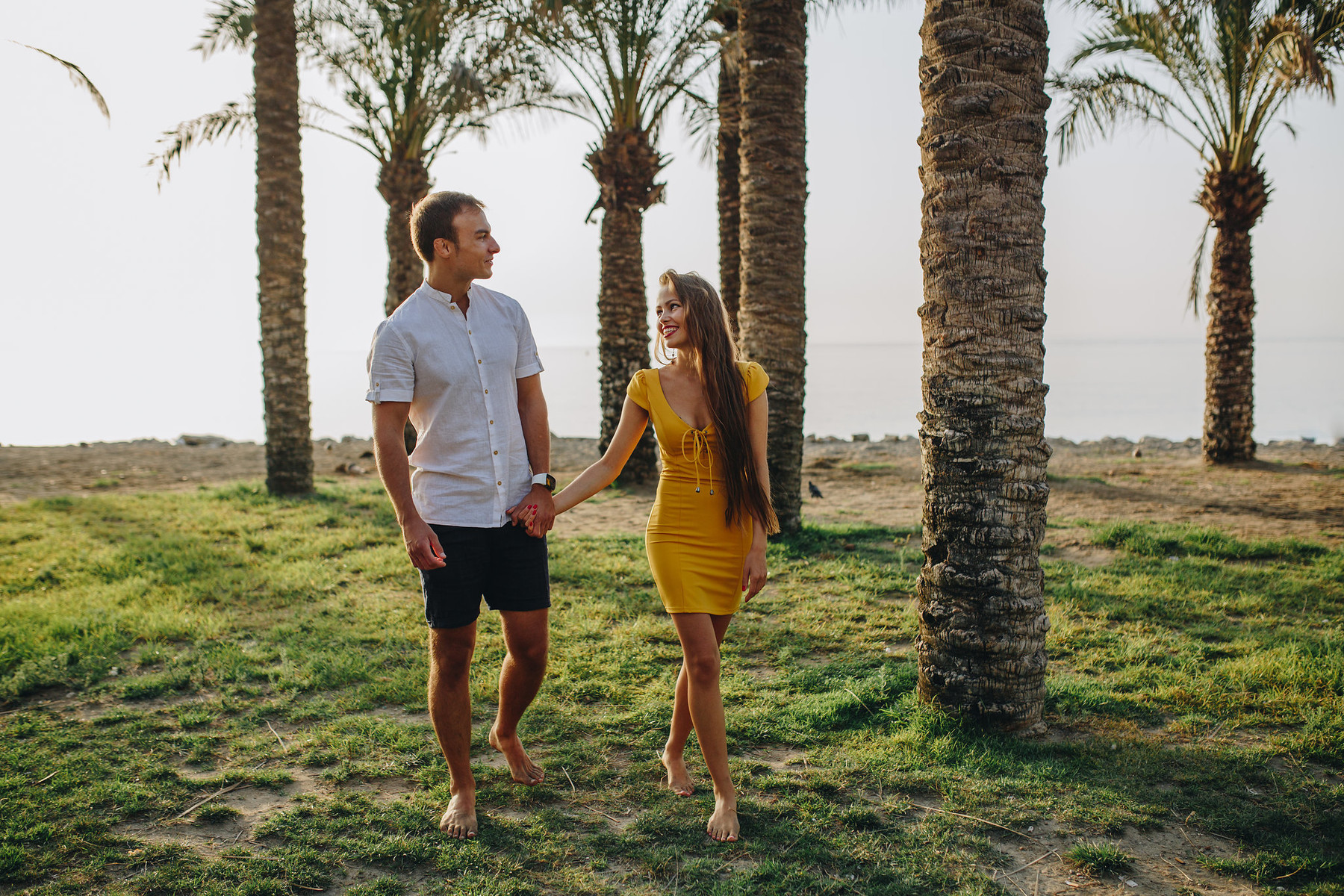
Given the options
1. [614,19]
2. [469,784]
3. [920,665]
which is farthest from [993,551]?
[614,19]

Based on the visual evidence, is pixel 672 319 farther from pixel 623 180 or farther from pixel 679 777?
pixel 623 180

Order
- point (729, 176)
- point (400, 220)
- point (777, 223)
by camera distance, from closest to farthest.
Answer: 1. point (777, 223)
2. point (729, 176)
3. point (400, 220)

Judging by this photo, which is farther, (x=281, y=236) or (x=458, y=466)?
(x=281, y=236)

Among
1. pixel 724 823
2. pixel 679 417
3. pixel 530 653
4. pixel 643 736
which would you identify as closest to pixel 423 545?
pixel 530 653

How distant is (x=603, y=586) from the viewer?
21.6 feet

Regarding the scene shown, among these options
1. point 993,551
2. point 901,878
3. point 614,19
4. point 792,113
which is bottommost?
point 901,878

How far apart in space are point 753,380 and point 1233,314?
1188 centimetres

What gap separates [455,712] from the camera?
10.7ft

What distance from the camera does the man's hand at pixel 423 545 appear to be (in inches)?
119

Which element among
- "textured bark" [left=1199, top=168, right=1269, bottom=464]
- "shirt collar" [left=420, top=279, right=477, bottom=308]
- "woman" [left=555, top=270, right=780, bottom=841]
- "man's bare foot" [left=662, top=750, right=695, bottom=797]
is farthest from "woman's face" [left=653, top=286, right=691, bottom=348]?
"textured bark" [left=1199, top=168, right=1269, bottom=464]

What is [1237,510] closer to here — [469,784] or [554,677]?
[554,677]

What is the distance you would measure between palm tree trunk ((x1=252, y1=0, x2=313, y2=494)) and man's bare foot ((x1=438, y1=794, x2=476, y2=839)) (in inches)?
A: 315

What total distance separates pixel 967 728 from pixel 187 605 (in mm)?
5443

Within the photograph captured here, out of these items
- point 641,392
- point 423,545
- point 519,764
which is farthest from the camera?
point 519,764
